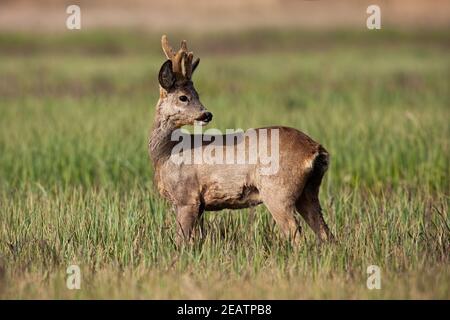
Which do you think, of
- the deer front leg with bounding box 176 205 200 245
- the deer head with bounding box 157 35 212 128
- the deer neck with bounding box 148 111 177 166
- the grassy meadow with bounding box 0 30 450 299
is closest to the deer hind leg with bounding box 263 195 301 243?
the grassy meadow with bounding box 0 30 450 299

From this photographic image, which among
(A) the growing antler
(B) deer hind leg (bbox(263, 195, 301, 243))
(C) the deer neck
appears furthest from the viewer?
(C) the deer neck

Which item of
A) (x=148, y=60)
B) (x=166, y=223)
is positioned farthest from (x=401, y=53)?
(x=166, y=223)

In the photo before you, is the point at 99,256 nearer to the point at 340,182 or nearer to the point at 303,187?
the point at 303,187

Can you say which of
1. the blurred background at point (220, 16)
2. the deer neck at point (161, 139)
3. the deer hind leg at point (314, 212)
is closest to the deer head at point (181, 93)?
the deer neck at point (161, 139)

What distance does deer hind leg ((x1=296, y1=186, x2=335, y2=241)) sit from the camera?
20.8ft

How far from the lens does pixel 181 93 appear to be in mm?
6270

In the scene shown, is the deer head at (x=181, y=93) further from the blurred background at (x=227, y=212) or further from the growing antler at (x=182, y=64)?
the blurred background at (x=227, y=212)

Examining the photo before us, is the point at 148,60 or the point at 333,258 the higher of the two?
the point at 148,60

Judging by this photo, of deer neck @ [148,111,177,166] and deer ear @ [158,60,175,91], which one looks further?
deer neck @ [148,111,177,166]

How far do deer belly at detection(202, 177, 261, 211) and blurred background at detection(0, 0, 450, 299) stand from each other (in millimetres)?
271

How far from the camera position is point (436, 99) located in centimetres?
1541

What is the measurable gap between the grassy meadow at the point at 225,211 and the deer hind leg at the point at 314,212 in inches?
3.9

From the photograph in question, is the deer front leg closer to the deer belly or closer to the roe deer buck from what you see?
the roe deer buck

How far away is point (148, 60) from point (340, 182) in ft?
50.7
